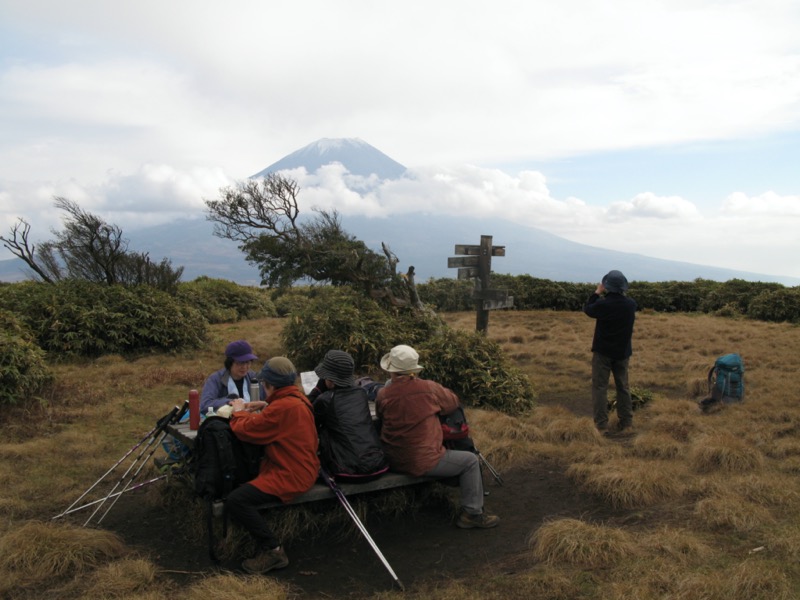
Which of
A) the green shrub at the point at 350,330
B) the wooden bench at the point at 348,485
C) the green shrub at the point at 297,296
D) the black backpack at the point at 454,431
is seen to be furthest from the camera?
the green shrub at the point at 297,296

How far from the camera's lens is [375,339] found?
1077 centimetres

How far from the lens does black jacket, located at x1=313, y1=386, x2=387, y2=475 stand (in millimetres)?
4676

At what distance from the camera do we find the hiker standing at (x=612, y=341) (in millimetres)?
7500

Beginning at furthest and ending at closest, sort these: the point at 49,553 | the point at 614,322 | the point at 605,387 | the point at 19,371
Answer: the point at 19,371 → the point at 605,387 → the point at 614,322 → the point at 49,553

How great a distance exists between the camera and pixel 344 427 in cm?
471

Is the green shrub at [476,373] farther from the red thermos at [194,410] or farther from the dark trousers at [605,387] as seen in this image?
the red thermos at [194,410]

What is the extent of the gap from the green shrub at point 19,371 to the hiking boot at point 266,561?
550 centimetres

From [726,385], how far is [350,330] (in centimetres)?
603

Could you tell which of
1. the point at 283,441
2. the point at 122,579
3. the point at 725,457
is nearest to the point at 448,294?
the point at 725,457

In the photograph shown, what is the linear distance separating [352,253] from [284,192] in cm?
221

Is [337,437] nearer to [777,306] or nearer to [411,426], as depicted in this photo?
[411,426]

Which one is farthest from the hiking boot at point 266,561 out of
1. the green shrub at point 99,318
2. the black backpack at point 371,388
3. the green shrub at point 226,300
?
the green shrub at point 226,300

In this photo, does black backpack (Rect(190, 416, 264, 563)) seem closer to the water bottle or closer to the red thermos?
the red thermos

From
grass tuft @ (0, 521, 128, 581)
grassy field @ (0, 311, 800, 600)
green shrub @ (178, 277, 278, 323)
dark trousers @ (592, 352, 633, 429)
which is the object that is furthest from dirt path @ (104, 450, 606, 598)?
green shrub @ (178, 277, 278, 323)
